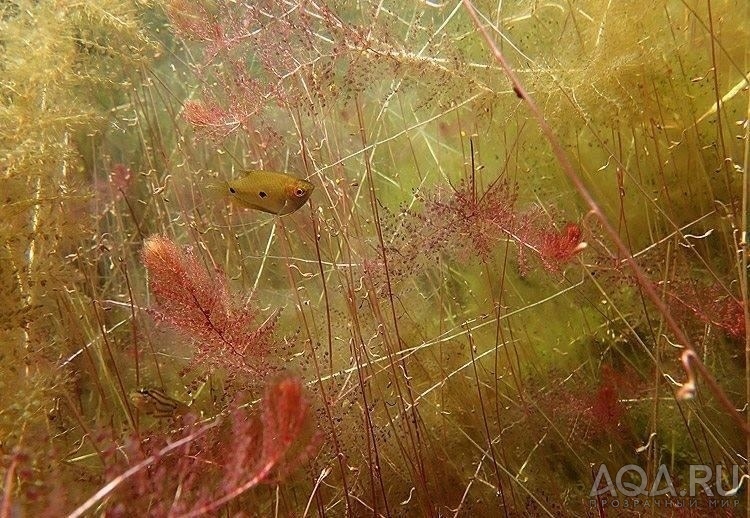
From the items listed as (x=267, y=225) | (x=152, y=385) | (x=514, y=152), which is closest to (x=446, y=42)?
(x=514, y=152)

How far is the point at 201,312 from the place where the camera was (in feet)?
6.51

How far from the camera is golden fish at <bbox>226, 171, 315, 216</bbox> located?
1.93m

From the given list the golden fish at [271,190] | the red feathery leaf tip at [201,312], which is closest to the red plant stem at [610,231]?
the golden fish at [271,190]

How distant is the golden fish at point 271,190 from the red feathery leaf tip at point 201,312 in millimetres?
342

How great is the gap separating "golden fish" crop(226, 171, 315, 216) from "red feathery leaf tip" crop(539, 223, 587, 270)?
0.94 metres

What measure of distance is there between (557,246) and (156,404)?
67.9 inches

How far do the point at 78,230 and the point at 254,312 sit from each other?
1058 millimetres

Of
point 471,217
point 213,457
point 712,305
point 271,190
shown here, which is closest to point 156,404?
point 213,457

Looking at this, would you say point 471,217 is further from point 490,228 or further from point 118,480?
point 118,480

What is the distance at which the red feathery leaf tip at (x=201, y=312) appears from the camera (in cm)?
199

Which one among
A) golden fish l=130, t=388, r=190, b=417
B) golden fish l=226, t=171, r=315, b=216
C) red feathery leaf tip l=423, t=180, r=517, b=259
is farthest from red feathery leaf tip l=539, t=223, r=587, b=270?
golden fish l=130, t=388, r=190, b=417

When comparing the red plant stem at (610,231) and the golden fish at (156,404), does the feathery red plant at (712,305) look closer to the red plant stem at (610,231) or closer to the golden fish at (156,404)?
the red plant stem at (610,231)

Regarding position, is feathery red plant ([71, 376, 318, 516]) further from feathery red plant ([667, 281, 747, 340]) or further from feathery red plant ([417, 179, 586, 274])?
feathery red plant ([667, 281, 747, 340])

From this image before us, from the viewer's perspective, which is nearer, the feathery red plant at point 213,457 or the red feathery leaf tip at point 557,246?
Answer: the feathery red plant at point 213,457
